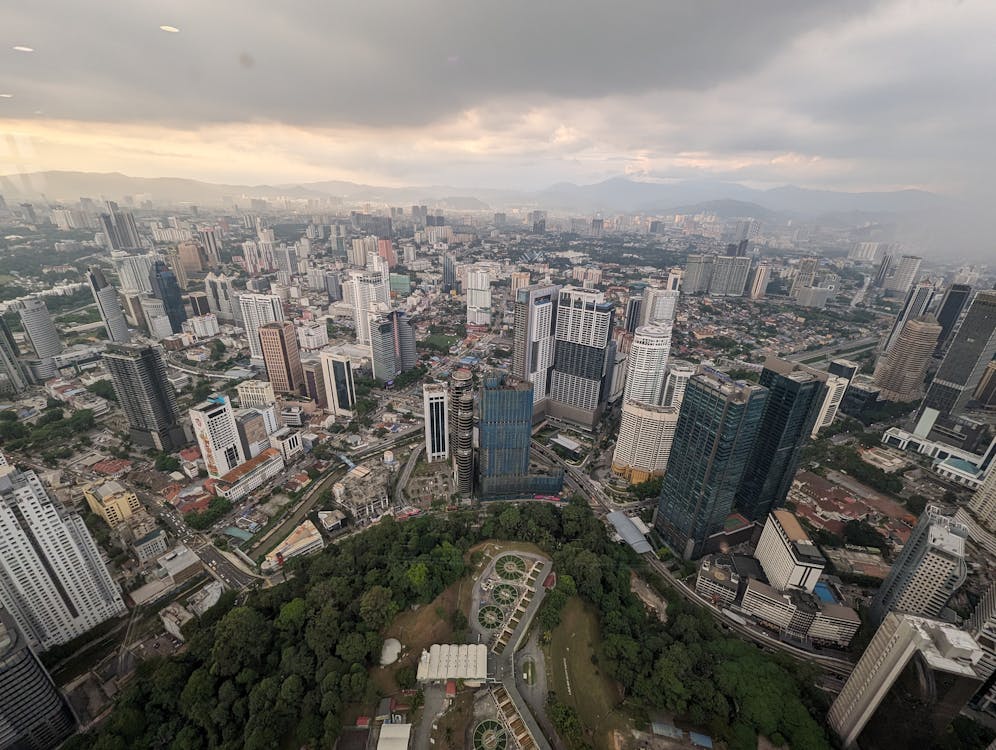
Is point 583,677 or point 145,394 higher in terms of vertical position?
point 145,394

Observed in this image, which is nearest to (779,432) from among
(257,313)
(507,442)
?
(507,442)

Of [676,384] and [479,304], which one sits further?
[479,304]

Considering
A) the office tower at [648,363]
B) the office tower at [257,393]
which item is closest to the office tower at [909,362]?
the office tower at [648,363]

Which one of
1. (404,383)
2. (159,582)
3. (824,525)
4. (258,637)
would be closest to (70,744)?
(258,637)

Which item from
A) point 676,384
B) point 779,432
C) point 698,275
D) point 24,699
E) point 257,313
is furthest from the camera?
point 698,275

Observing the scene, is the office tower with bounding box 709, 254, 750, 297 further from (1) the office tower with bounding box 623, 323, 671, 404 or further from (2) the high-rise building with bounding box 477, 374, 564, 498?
(2) the high-rise building with bounding box 477, 374, 564, 498

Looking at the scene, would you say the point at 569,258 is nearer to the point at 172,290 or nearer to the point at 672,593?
the point at 172,290

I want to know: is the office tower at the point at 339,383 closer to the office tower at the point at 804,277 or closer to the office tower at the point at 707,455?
the office tower at the point at 707,455

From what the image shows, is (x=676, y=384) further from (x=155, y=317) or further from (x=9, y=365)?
(x=155, y=317)
